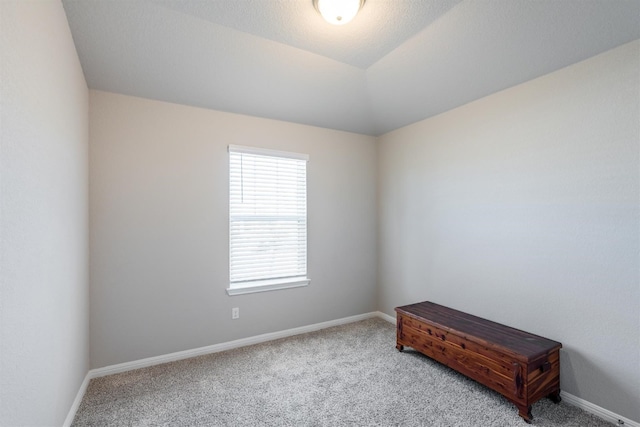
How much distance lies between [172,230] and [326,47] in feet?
6.81

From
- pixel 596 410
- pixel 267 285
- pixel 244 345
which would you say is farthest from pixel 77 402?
pixel 596 410

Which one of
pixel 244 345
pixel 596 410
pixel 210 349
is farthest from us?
pixel 244 345

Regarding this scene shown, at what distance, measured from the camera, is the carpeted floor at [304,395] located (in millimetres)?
1925

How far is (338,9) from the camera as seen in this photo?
71.9 inches

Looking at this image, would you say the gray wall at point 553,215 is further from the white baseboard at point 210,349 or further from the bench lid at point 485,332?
the white baseboard at point 210,349

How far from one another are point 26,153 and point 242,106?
1926 millimetres

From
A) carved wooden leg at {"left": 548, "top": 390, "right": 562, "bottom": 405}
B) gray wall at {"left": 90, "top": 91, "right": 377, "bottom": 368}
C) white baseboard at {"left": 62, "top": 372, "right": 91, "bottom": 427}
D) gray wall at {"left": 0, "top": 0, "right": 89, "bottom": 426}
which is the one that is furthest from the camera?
gray wall at {"left": 90, "top": 91, "right": 377, "bottom": 368}

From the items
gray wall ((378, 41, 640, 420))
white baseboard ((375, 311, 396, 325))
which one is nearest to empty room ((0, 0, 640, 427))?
gray wall ((378, 41, 640, 420))

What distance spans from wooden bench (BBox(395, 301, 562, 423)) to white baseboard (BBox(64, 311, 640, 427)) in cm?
18

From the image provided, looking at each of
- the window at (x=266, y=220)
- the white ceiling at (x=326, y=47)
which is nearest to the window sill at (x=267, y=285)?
the window at (x=266, y=220)

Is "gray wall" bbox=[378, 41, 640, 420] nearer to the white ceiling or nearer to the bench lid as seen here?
the bench lid

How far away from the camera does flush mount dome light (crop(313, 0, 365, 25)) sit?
70.6 inches

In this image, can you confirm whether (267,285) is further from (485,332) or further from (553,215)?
(553,215)

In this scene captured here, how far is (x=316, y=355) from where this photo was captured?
111 inches
